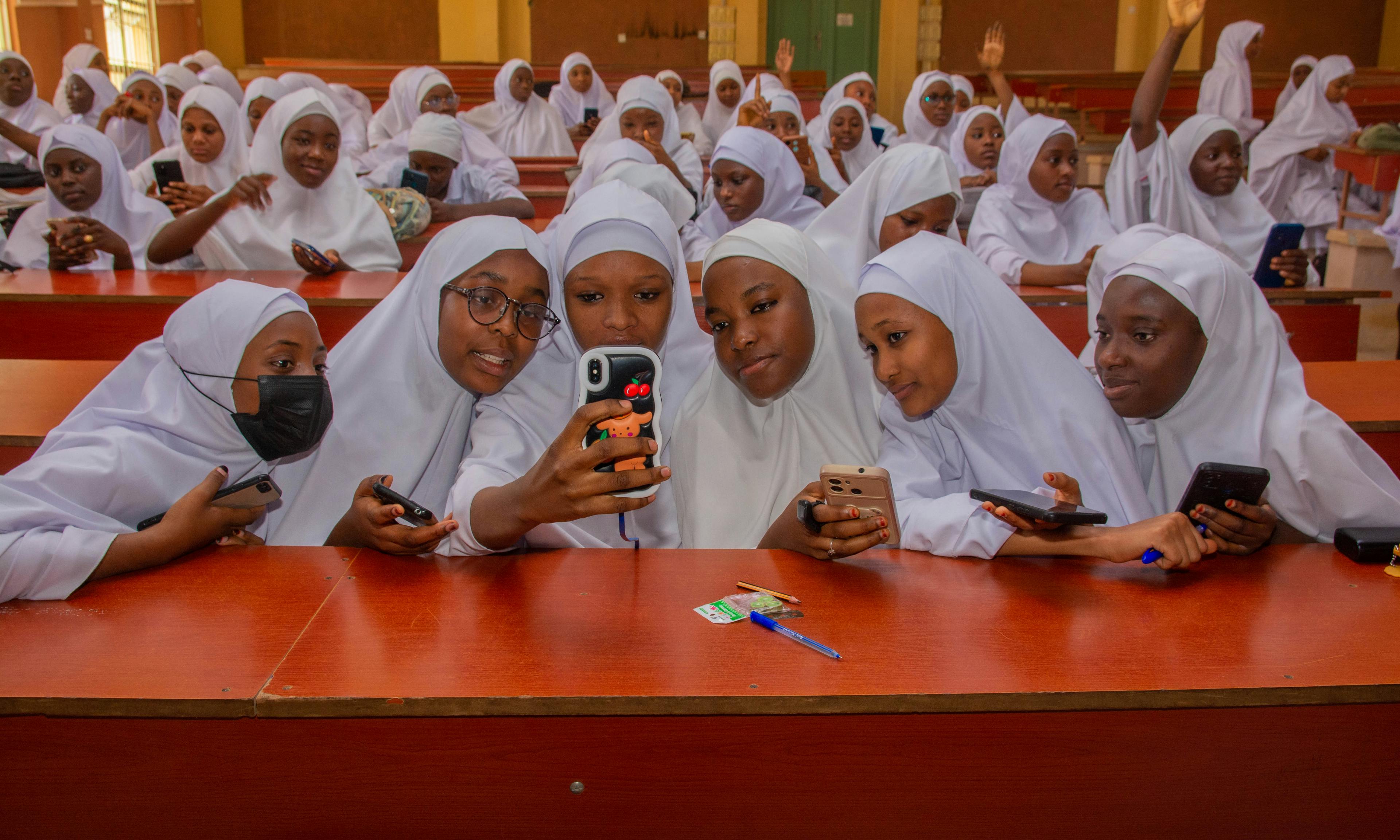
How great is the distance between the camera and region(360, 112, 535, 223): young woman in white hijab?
594 centimetres

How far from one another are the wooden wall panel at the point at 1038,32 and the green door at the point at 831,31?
4.12ft

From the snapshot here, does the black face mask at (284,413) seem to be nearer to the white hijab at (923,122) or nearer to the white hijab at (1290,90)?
the white hijab at (923,122)

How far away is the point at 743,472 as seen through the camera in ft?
6.93

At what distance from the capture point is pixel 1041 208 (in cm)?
472

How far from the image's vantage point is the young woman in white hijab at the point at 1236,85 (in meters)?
9.95

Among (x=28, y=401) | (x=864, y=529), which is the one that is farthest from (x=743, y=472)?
(x=28, y=401)

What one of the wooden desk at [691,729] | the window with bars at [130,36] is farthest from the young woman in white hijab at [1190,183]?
the window with bars at [130,36]

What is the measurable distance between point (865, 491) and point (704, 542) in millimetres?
586

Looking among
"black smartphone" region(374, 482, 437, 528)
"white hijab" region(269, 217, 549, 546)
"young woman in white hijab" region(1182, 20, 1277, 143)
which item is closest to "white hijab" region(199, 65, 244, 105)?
"white hijab" region(269, 217, 549, 546)

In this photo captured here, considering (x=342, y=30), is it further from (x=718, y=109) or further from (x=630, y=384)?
(x=630, y=384)

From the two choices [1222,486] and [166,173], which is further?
[166,173]

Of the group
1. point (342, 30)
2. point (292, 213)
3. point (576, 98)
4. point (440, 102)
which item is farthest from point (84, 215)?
point (342, 30)

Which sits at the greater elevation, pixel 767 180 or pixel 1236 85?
pixel 1236 85

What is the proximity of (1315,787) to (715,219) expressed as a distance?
4346mm
